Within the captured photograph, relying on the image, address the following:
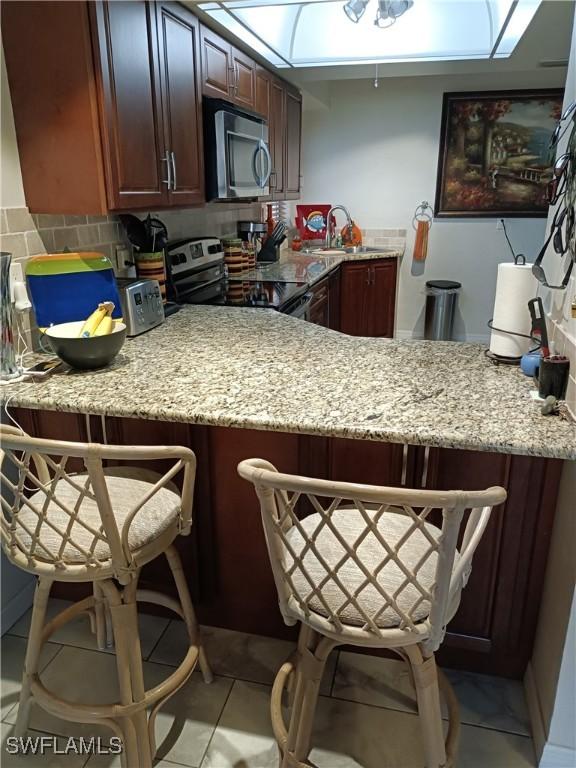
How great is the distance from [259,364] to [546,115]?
4.23m

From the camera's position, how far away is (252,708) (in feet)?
5.03

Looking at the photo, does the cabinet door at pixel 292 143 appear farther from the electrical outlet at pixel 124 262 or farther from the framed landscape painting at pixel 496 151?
the electrical outlet at pixel 124 262

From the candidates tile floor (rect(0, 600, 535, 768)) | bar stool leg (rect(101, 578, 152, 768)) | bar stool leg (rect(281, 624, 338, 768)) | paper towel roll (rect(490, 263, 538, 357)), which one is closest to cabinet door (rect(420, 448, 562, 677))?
tile floor (rect(0, 600, 535, 768))

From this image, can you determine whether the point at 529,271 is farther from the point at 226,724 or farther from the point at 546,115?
the point at 546,115

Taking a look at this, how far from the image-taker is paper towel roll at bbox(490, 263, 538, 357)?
149 cm

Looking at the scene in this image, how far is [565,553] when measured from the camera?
51.4 inches

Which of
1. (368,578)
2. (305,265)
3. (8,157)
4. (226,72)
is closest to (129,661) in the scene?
(368,578)

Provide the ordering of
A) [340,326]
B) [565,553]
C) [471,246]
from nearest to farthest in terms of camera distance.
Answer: [565,553] → [340,326] → [471,246]

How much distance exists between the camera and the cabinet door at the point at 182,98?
2102 mm

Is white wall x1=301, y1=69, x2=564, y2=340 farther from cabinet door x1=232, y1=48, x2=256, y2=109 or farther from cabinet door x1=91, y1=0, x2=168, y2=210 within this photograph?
cabinet door x1=91, y1=0, x2=168, y2=210

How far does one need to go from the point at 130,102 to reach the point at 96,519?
4.58 ft

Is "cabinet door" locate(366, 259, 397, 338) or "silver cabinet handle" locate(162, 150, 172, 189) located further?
"cabinet door" locate(366, 259, 397, 338)

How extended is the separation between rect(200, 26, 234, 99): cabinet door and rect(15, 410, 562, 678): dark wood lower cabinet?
5.79 feet

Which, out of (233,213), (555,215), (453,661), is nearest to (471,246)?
(233,213)
